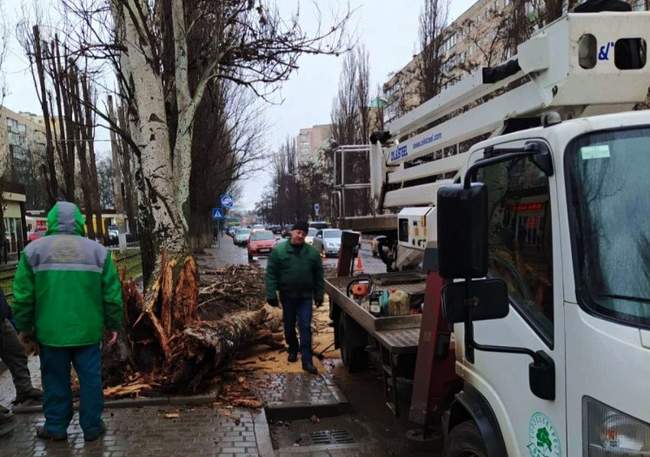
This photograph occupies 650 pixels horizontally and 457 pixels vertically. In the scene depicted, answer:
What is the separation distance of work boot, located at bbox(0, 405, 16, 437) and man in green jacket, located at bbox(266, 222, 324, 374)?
3.00 meters

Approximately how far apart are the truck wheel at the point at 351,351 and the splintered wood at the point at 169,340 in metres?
1.27

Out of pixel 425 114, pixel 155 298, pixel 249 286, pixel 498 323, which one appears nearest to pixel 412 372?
pixel 498 323

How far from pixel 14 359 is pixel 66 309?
5.26ft

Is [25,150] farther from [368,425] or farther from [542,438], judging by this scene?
[542,438]

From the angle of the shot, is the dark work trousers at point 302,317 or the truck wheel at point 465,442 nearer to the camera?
the truck wheel at point 465,442

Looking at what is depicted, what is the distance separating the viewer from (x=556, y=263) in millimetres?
2184

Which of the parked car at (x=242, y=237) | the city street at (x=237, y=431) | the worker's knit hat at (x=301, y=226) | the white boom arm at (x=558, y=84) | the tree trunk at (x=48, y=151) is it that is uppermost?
the tree trunk at (x=48, y=151)

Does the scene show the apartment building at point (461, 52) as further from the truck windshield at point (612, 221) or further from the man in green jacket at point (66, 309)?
the truck windshield at point (612, 221)

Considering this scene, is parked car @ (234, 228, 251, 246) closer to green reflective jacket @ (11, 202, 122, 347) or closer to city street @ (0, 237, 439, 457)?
city street @ (0, 237, 439, 457)

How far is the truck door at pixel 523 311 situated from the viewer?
220cm

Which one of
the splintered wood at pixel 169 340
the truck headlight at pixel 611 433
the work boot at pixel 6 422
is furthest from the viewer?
the splintered wood at pixel 169 340

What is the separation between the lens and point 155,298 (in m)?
6.52

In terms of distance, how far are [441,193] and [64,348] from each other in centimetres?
356

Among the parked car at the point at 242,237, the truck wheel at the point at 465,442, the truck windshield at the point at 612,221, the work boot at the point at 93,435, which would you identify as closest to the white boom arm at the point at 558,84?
the truck windshield at the point at 612,221
